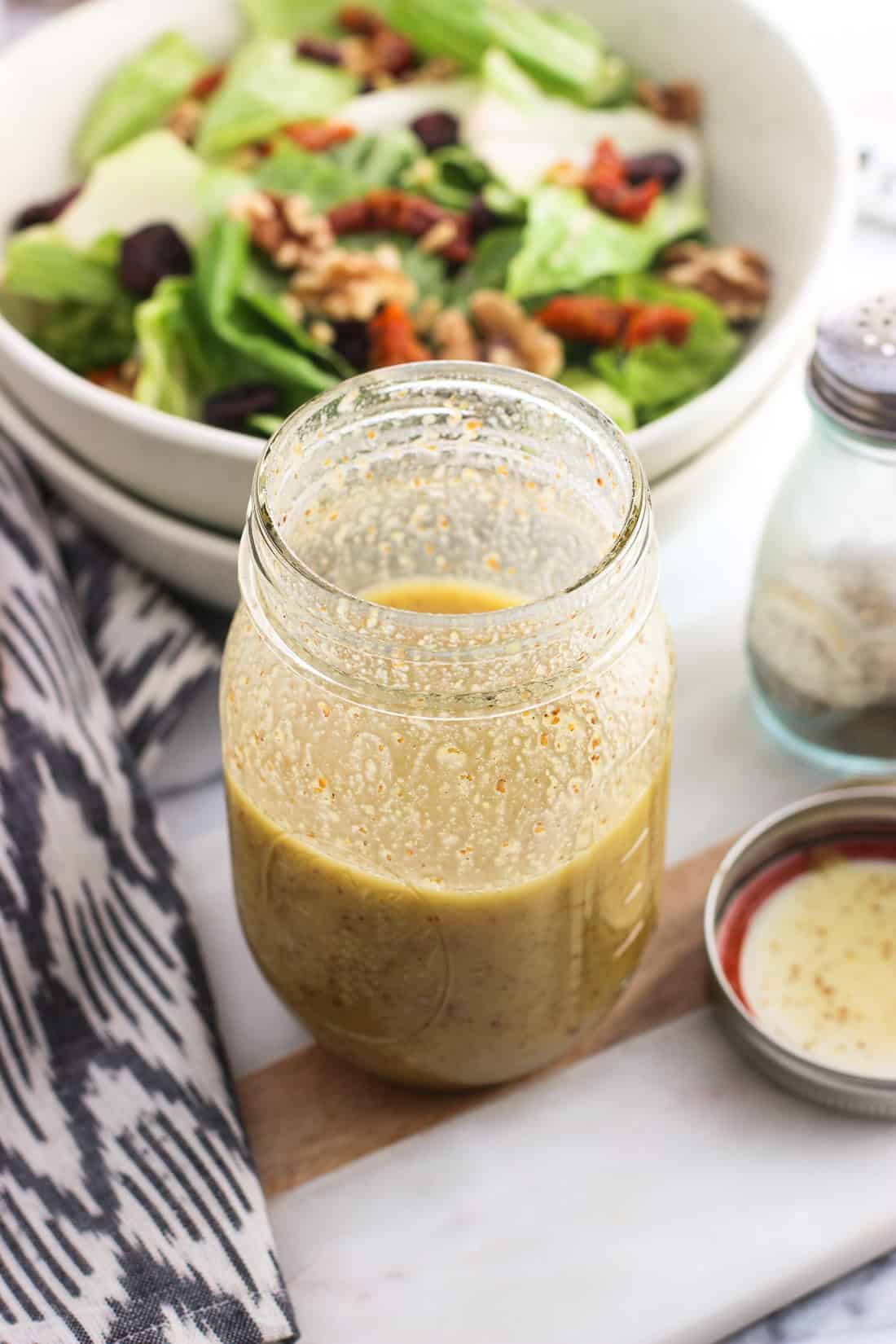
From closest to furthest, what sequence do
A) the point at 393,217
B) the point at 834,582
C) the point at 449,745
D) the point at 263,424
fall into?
1. the point at 449,745
2. the point at 834,582
3. the point at 263,424
4. the point at 393,217

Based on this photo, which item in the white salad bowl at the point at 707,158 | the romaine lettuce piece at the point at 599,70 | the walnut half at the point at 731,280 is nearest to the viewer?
the white salad bowl at the point at 707,158

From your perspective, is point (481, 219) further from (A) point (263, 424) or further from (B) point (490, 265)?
(A) point (263, 424)

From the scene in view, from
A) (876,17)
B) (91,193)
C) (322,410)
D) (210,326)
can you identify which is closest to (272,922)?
(322,410)

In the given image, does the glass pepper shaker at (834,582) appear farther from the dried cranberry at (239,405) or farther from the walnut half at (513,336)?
the dried cranberry at (239,405)

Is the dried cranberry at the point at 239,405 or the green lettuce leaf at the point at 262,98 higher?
the green lettuce leaf at the point at 262,98

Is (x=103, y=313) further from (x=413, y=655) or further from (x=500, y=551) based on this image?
(x=413, y=655)

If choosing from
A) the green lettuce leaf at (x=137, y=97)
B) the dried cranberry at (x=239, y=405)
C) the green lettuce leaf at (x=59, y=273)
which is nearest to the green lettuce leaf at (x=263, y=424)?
the dried cranberry at (x=239, y=405)

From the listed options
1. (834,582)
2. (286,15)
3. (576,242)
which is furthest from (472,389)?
(286,15)
